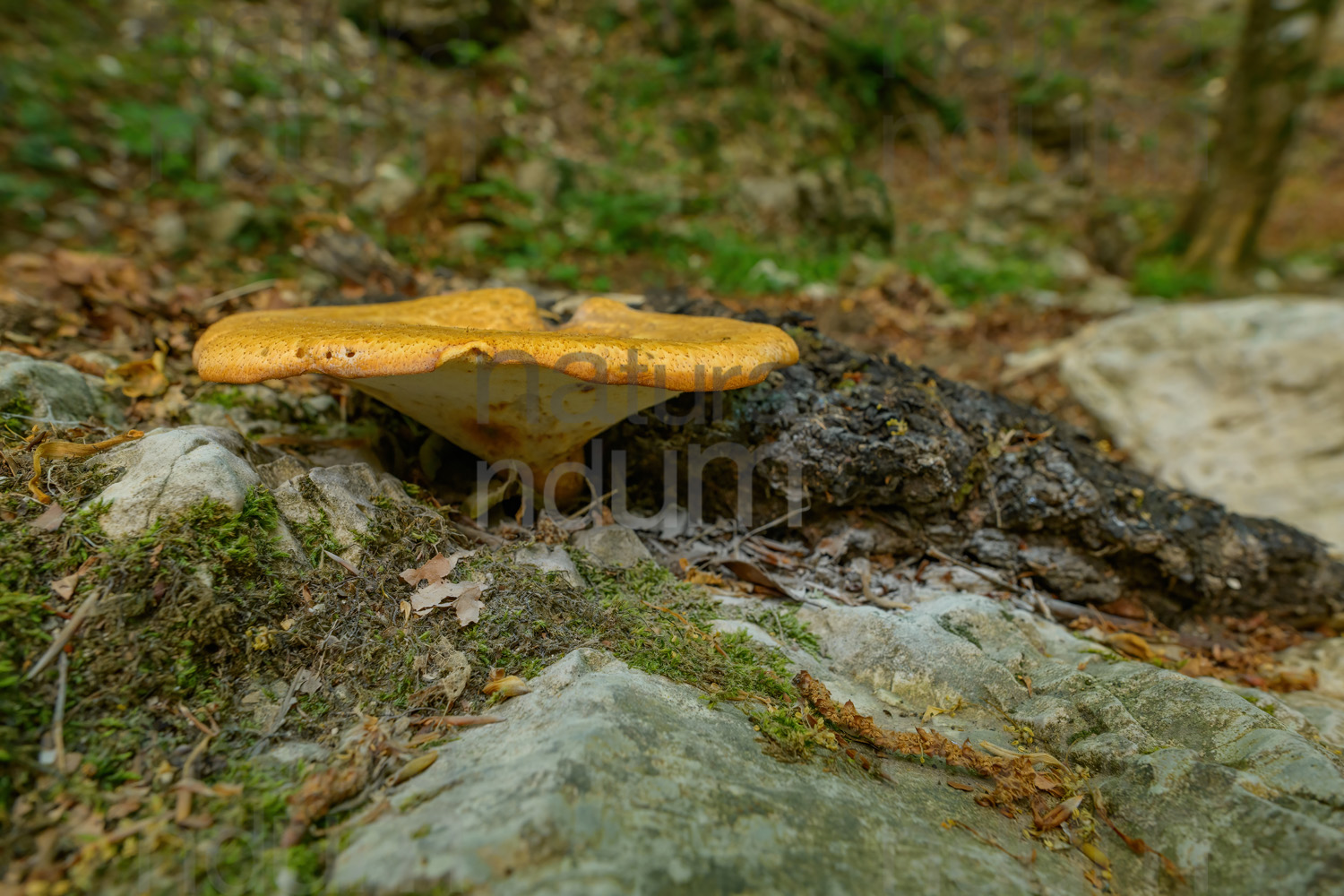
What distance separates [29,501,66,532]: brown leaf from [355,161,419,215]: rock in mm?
6841

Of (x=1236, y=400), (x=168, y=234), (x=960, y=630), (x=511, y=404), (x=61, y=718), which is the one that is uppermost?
(x=168, y=234)

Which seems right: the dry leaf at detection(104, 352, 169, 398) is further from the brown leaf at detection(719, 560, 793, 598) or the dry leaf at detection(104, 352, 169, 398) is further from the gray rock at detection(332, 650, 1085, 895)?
the brown leaf at detection(719, 560, 793, 598)

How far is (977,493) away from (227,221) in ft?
A: 27.4

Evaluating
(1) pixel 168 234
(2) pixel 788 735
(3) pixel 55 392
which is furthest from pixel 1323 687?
(1) pixel 168 234

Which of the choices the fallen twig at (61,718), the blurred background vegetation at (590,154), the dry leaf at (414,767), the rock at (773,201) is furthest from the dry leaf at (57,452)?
the rock at (773,201)

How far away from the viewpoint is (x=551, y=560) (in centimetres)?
254

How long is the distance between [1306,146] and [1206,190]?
12.8 meters

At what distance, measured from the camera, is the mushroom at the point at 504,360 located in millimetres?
1942

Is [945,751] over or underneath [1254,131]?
underneath

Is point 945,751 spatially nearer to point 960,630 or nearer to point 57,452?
point 960,630

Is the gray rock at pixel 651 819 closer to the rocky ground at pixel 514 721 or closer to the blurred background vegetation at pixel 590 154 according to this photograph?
the rocky ground at pixel 514 721

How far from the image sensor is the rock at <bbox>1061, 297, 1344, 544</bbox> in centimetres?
510

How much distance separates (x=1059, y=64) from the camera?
20.0 meters

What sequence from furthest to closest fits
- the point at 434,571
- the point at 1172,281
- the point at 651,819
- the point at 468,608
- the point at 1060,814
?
the point at 1172,281, the point at 434,571, the point at 468,608, the point at 1060,814, the point at 651,819
